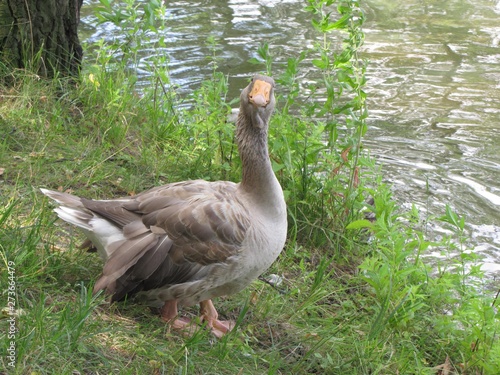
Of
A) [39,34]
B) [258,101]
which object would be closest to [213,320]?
[258,101]

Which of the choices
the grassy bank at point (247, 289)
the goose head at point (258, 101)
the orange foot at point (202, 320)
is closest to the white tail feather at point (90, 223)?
the grassy bank at point (247, 289)

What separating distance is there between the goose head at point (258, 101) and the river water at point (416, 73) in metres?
2.66

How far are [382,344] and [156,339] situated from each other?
137 cm

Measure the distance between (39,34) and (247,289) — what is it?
308 centimetres

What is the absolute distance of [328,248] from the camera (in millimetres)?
5582

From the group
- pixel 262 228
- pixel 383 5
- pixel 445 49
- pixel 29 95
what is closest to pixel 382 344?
pixel 262 228

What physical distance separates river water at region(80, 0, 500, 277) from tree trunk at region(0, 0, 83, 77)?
86cm

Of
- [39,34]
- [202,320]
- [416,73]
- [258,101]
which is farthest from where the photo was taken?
[416,73]

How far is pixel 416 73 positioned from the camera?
10062mm

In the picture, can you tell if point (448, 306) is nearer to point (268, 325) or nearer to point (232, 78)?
point (268, 325)

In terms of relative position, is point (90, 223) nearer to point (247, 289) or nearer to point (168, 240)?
point (168, 240)

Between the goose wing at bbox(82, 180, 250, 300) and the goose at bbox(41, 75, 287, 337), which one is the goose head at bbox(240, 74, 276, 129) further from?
the goose wing at bbox(82, 180, 250, 300)

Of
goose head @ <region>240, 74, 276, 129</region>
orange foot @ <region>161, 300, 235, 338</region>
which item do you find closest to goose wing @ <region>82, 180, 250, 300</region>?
orange foot @ <region>161, 300, 235, 338</region>

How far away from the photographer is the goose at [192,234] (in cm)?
399
